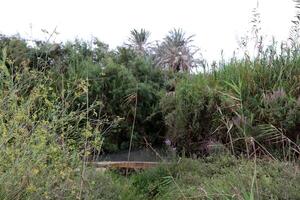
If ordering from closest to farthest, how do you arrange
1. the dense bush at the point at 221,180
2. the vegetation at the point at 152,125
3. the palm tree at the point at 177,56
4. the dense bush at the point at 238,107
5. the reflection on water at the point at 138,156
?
the dense bush at the point at 221,180
the vegetation at the point at 152,125
the dense bush at the point at 238,107
the reflection on water at the point at 138,156
the palm tree at the point at 177,56

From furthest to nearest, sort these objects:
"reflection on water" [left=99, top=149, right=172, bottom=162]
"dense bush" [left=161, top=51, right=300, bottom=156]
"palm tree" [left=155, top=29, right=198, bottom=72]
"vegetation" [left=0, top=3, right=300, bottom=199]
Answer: "palm tree" [left=155, top=29, right=198, bottom=72] → "reflection on water" [left=99, top=149, right=172, bottom=162] → "dense bush" [left=161, top=51, right=300, bottom=156] → "vegetation" [left=0, top=3, right=300, bottom=199]

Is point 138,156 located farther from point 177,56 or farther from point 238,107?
point 177,56

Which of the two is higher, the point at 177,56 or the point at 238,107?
the point at 177,56

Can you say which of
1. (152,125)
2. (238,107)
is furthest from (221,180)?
(152,125)

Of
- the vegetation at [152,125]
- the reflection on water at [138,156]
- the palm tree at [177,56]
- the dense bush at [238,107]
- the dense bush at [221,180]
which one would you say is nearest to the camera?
the dense bush at [221,180]

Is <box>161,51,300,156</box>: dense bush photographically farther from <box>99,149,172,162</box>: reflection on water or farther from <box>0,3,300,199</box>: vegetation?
<box>99,149,172,162</box>: reflection on water

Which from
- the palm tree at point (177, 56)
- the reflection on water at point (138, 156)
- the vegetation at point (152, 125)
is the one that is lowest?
the reflection on water at point (138, 156)

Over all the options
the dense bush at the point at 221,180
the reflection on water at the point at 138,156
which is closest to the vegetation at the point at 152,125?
the dense bush at the point at 221,180

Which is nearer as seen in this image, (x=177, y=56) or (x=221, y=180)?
(x=221, y=180)

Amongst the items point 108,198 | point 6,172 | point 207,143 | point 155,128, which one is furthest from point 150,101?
point 6,172

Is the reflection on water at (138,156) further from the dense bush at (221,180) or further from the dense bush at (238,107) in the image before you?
the dense bush at (221,180)

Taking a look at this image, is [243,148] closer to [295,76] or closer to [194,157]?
[194,157]

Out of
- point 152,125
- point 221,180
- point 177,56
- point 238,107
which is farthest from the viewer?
point 177,56

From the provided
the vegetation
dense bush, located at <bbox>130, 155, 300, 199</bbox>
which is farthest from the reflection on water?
dense bush, located at <bbox>130, 155, 300, 199</bbox>
